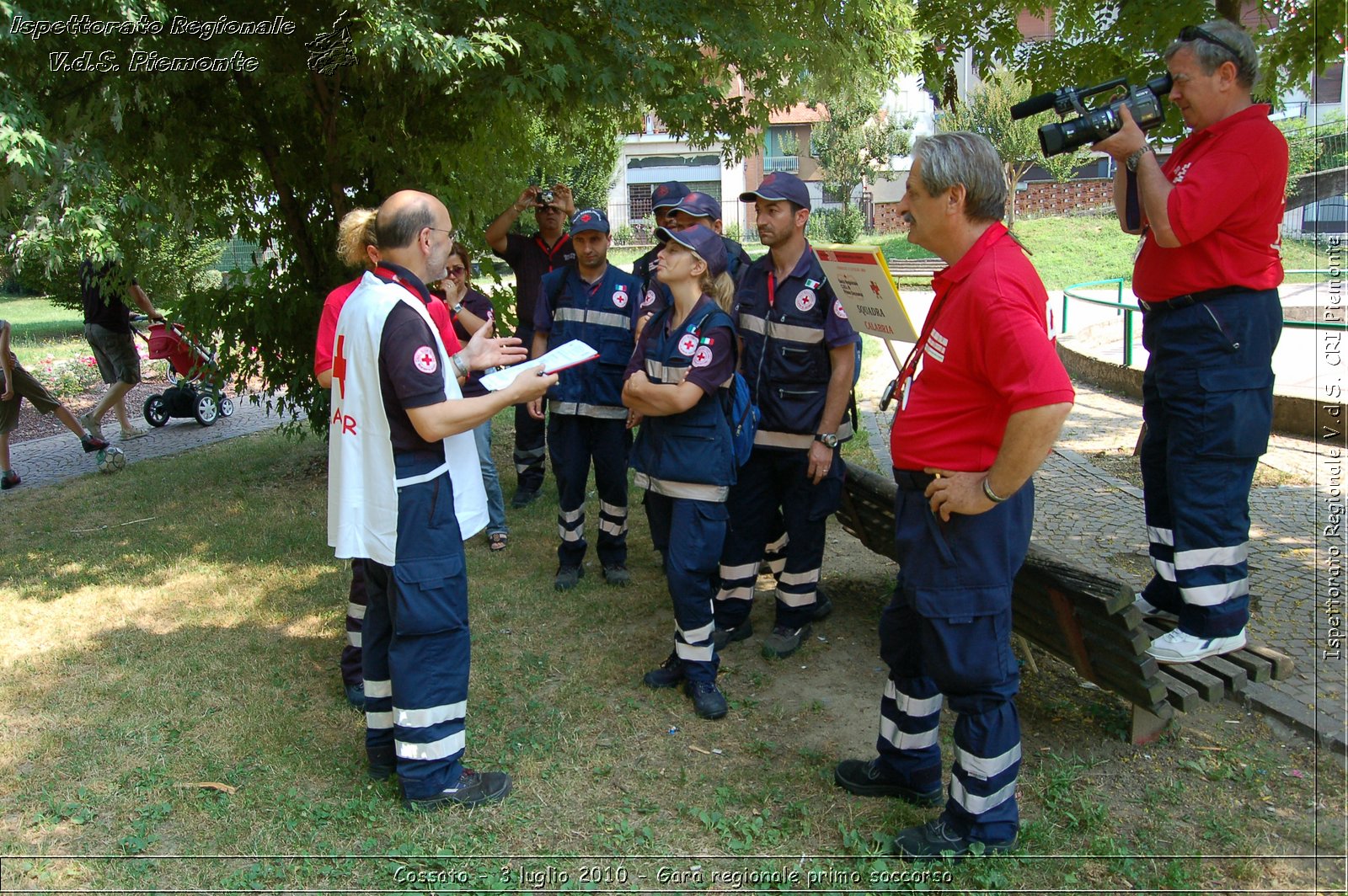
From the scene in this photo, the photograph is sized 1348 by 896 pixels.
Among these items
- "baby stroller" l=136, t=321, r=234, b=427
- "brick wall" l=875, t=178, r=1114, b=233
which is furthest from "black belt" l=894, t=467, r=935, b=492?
"brick wall" l=875, t=178, r=1114, b=233

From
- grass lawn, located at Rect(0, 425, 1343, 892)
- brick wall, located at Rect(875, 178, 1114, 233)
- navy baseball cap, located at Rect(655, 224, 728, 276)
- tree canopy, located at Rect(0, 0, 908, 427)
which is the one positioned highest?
brick wall, located at Rect(875, 178, 1114, 233)

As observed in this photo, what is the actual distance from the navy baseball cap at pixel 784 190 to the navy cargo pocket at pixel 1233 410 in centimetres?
181

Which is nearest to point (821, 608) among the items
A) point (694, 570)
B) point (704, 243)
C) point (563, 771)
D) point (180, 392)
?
point (694, 570)

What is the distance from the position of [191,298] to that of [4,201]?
2.89m

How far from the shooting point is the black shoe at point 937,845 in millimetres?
3092

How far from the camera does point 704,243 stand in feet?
13.6

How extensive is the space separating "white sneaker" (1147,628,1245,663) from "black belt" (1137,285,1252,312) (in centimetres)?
123

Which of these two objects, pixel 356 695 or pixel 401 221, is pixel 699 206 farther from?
pixel 356 695

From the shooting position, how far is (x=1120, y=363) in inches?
428

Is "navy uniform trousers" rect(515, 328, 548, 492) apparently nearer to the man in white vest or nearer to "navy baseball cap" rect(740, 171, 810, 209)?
"navy baseball cap" rect(740, 171, 810, 209)

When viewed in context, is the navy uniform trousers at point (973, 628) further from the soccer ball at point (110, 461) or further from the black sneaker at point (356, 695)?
the soccer ball at point (110, 461)

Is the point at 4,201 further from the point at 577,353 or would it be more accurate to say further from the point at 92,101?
the point at 577,353

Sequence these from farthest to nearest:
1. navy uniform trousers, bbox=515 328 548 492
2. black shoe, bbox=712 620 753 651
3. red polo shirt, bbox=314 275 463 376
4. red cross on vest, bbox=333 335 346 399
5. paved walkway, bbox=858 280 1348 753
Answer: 1. navy uniform trousers, bbox=515 328 548 492
2. black shoe, bbox=712 620 753 651
3. red polo shirt, bbox=314 275 463 376
4. paved walkway, bbox=858 280 1348 753
5. red cross on vest, bbox=333 335 346 399

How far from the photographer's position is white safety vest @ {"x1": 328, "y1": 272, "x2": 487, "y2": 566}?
3.36 m
